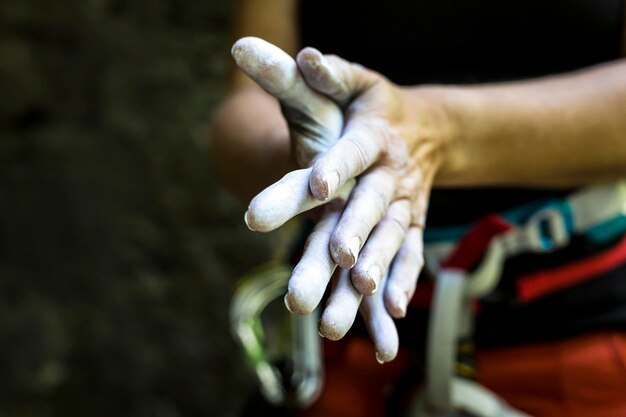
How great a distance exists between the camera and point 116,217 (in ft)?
3.78

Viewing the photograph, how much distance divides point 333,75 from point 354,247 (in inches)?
4.8

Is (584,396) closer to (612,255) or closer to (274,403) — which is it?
(612,255)

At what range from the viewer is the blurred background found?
43.3 inches

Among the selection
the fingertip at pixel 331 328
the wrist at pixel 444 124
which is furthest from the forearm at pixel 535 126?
the fingertip at pixel 331 328

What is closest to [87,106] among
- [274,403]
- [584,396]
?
[274,403]

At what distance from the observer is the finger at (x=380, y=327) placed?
16.1 inches

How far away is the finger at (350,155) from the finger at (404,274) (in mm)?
56

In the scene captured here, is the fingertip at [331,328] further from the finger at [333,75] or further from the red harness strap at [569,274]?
the red harness strap at [569,274]

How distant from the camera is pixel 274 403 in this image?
0.78 meters

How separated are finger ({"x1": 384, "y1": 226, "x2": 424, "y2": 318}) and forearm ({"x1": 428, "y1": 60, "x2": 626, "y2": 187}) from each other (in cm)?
12

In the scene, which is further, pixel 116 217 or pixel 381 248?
pixel 116 217

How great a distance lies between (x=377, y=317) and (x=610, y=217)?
0.33 metres

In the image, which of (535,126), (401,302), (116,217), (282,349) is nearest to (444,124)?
(535,126)

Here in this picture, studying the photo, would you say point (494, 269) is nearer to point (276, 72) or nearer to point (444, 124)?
point (444, 124)
